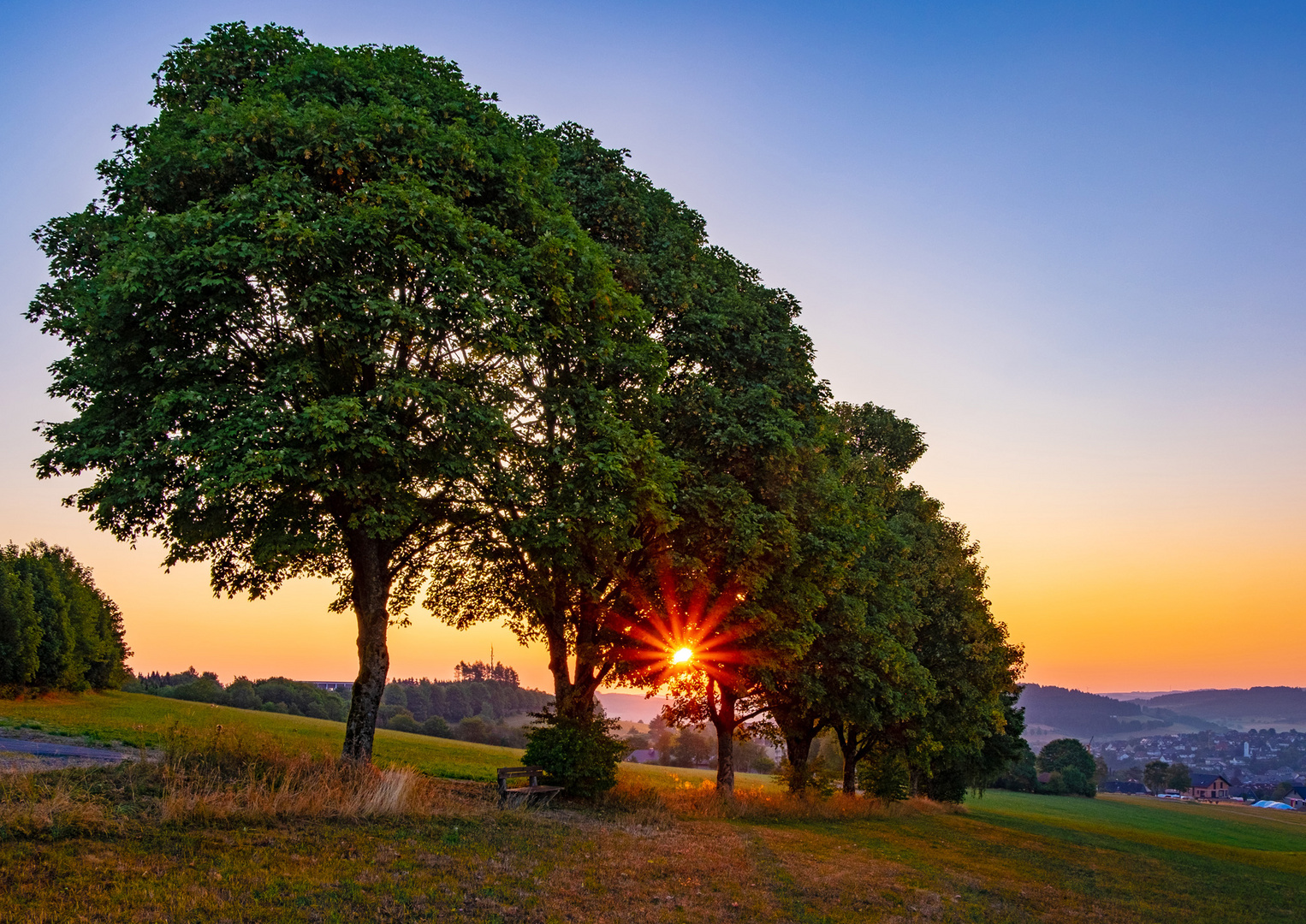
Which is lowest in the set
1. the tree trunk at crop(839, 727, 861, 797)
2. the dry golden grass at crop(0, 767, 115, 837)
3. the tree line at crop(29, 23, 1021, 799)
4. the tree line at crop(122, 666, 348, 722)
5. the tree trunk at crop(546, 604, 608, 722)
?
the tree line at crop(122, 666, 348, 722)

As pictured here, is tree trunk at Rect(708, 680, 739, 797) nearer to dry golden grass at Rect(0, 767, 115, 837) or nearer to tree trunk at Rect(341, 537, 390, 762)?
tree trunk at Rect(341, 537, 390, 762)

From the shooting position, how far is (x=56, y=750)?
20797 millimetres

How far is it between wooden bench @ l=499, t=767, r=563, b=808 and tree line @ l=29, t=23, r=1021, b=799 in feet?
2.13

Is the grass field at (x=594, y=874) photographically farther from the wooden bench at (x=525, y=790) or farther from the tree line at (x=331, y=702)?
the tree line at (x=331, y=702)

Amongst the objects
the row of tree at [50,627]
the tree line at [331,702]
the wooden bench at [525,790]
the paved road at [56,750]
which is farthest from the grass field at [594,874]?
the tree line at [331,702]

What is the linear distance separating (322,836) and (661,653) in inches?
584

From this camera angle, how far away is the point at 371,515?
15.2m

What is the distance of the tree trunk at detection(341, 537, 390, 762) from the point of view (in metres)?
17.8

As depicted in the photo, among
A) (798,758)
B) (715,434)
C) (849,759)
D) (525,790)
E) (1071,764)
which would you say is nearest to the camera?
(525,790)

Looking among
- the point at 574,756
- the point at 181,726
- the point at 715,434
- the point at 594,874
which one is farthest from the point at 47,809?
the point at 715,434

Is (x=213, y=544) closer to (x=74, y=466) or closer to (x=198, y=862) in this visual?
(x=74, y=466)

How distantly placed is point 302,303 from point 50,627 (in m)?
60.1

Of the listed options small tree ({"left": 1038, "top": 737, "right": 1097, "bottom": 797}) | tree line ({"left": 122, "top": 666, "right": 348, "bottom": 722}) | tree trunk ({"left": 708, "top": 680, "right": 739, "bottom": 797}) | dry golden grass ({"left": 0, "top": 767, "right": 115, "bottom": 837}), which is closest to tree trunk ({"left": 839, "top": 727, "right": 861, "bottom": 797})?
tree trunk ({"left": 708, "top": 680, "right": 739, "bottom": 797})

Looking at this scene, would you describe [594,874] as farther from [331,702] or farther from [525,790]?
[331,702]
